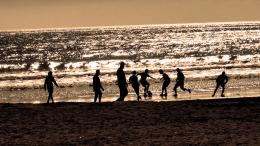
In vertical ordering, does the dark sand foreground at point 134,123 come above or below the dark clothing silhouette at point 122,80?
below

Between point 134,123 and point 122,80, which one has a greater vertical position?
point 122,80

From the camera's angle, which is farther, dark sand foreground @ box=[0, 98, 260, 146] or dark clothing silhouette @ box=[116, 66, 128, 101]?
dark clothing silhouette @ box=[116, 66, 128, 101]

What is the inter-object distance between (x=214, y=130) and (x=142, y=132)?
5.81 ft

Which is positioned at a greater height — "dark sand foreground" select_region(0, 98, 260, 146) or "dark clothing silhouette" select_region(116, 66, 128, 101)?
"dark clothing silhouette" select_region(116, 66, 128, 101)

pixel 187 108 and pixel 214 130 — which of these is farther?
pixel 187 108

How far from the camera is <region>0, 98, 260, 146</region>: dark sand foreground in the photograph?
13.5m

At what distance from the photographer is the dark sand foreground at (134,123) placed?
13.5 metres

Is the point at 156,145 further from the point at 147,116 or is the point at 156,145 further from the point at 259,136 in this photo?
the point at 147,116

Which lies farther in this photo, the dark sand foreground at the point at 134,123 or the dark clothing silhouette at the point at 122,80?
the dark clothing silhouette at the point at 122,80

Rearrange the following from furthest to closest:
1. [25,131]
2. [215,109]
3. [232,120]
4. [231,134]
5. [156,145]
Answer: [215,109], [232,120], [25,131], [231,134], [156,145]

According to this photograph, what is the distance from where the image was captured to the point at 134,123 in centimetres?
1595

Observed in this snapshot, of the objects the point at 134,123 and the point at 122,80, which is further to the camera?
the point at 122,80

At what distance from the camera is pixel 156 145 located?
12.7 m

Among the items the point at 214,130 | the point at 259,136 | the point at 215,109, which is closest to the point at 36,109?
the point at 215,109
